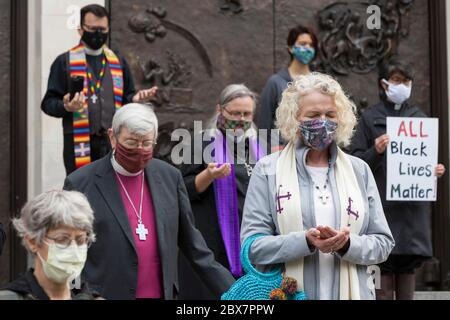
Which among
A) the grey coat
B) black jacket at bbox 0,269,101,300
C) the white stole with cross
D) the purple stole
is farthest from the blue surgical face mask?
black jacket at bbox 0,269,101,300

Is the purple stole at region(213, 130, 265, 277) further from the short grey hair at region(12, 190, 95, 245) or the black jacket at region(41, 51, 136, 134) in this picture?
the short grey hair at region(12, 190, 95, 245)

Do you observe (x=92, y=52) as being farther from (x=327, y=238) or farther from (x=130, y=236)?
(x=327, y=238)

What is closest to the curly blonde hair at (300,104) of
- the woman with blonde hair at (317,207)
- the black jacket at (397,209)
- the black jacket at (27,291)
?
the woman with blonde hair at (317,207)

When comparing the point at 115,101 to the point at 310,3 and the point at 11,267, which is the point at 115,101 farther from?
the point at 310,3

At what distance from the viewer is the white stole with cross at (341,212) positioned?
5887 millimetres

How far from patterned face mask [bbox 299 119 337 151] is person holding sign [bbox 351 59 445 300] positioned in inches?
135

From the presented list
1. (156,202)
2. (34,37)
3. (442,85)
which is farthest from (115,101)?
(442,85)

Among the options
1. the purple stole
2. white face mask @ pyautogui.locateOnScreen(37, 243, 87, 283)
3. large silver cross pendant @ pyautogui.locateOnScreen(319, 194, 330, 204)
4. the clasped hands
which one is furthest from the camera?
the purple stole

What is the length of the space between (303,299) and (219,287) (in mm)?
989

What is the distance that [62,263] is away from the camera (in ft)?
16.8

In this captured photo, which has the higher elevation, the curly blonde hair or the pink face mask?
the curly blonde hair

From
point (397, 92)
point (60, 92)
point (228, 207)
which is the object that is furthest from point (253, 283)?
point (397, 92)

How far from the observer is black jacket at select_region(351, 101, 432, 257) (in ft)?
31.3

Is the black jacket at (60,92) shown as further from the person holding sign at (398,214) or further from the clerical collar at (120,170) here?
the clerical collar at (120,170)
